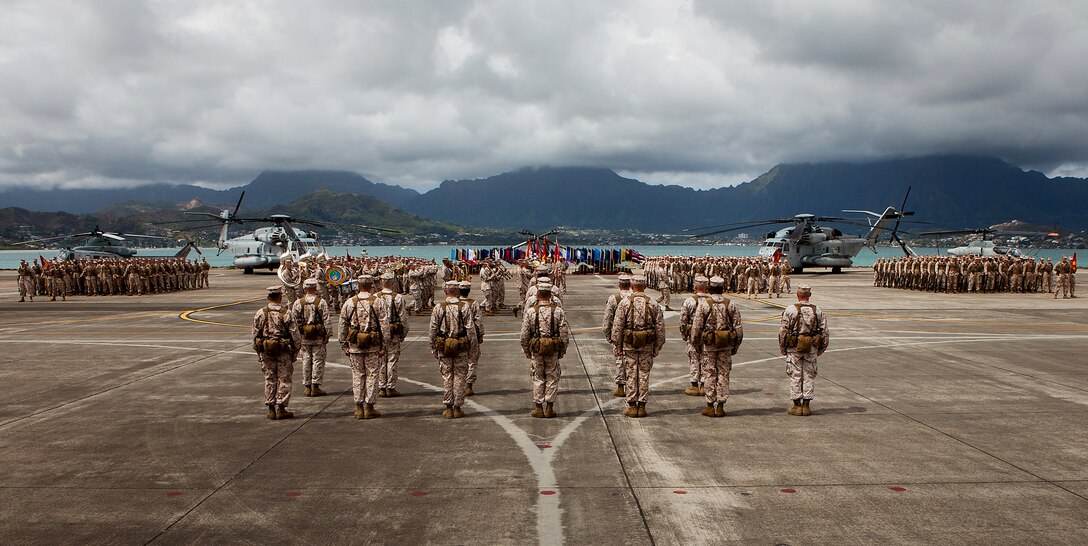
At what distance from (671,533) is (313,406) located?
6993 millimetres

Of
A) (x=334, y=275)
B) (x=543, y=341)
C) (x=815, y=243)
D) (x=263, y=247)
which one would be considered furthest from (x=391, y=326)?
(x=815, y=243)

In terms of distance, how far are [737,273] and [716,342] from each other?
94.8 feet

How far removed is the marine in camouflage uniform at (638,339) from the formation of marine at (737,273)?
2493 cm

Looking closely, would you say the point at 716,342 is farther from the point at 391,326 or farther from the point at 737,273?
the point at 737,273

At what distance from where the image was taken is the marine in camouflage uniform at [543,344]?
949 cm

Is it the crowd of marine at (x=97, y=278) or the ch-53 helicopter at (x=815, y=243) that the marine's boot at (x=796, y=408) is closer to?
the crowd of marine at (x=97, y=278)

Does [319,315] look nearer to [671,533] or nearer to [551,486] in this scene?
[551,486]

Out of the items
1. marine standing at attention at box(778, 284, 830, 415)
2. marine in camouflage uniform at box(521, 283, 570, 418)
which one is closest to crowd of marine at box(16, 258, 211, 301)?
marine in camouflage uniform at box(521, 283, 570, 418)

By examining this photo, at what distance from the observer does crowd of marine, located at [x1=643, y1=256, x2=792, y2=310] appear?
3453cm

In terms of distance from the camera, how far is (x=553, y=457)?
7.67 metres

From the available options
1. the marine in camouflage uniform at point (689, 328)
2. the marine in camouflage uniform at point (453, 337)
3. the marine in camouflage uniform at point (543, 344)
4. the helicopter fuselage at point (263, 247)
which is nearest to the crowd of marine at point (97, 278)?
the helicopter fuselage at point (263, 247)

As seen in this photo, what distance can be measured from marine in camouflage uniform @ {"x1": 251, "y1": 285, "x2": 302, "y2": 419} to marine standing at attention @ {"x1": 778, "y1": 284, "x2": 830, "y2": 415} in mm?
7614

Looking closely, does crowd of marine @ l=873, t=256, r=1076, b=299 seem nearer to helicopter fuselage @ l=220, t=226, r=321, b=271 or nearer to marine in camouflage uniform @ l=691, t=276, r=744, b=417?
marine in camouflage uniform @ l=691, t=276, r=744, b=417

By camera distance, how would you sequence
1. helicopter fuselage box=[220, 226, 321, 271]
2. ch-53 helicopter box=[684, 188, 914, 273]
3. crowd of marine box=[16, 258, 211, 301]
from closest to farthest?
crowd of marine box=[16, 258, 211, 301] < ch-53 helicopter box=[684, 188, 914, 273] < helicopter fuselage box=[220, 226, 321, 271]
